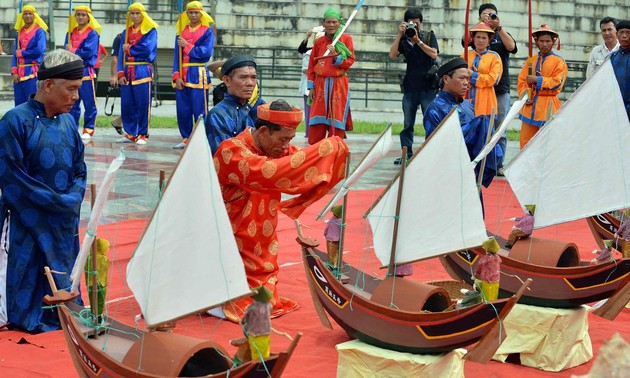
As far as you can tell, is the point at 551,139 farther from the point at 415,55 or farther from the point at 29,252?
the point at 415,55

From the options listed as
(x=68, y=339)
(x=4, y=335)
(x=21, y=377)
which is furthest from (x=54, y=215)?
(x=68, y=339)

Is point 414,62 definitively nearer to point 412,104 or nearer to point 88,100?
point 412,104

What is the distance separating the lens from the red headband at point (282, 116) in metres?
5.00

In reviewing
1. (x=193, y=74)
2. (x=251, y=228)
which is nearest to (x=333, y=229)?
(x=251, y=228)

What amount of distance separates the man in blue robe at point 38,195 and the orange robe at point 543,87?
20.2 feet

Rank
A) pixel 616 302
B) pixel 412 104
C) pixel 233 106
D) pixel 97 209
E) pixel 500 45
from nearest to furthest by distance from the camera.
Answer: pixel 97 209
pixel 616 302
pixel 233 106
pixel 500 45
pixel 412 104

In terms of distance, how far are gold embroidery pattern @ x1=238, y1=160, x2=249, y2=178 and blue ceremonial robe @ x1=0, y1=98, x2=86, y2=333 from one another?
0.83 meters

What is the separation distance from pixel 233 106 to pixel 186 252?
2.46m

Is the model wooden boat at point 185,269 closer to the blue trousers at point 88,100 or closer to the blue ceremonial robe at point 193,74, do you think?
the blue ceremonial robe at point 193,74

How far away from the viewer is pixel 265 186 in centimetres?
498

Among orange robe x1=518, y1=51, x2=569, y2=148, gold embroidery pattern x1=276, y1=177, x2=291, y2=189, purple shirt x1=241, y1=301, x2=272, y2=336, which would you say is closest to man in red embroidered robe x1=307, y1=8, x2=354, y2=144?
orange robe x1=518, y1=51, x2=569, y2=148

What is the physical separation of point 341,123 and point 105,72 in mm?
9245

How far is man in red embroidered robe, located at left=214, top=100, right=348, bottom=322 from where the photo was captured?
476 cm

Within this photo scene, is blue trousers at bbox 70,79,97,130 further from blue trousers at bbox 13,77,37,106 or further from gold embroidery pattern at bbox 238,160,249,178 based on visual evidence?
gold embroidery pattern at bbox 238,160,249,178
